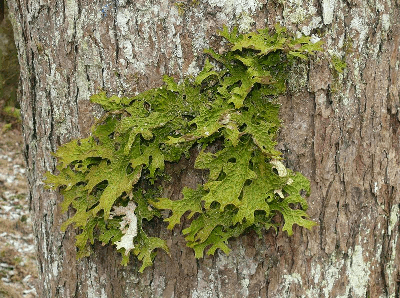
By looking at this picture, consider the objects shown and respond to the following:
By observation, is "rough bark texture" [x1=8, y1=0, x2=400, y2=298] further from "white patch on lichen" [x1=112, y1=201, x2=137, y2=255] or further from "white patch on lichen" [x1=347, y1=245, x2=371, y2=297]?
"white patch on lichen" [x1=112, y1=201, x2=137, y2=255]

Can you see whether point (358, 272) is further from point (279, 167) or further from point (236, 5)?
point (236, 5)

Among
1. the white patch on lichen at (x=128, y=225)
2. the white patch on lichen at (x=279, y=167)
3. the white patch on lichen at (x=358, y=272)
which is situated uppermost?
the white patch on lichen at (x=279, y=167)

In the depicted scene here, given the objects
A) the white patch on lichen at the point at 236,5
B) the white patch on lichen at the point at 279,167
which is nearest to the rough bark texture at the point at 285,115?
the white patch on lichen at the point at 236,5

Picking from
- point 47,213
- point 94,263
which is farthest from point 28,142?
point 94,263

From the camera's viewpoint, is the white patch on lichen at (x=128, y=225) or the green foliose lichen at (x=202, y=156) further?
the white patch on lichen at (x=128, y=225)

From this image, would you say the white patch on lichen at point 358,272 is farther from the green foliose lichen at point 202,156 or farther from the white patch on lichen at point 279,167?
the white patch on lichen at point 279,167

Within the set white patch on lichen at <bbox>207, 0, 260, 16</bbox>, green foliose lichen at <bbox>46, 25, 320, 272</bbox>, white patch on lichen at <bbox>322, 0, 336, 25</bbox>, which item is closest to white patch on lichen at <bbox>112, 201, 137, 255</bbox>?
green foliose lichen at <bbox>46, 25, 320, 272</bbox>

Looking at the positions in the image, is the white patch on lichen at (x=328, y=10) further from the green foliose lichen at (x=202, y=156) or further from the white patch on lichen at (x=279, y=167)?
the white patch on lichen at (x=279, y=167)

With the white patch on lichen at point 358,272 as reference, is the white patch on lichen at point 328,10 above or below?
Answer: above

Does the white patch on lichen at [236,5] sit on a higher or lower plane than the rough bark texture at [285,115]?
higher
